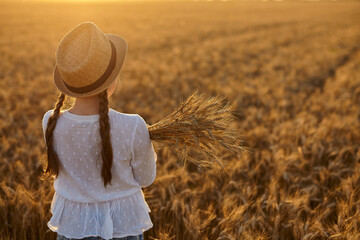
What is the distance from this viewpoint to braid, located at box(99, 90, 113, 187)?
1.47 metres

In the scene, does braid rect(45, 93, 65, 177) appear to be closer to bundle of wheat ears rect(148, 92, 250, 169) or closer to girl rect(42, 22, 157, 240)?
girl rect(42, 22, 157, 240)

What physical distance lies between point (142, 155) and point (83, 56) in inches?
22.1

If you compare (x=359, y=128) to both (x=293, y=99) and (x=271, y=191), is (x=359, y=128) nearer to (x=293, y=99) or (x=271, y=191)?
(x=293, y=99)

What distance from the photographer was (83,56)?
1.48 metres

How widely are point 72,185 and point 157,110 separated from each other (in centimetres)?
373

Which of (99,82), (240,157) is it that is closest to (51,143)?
(99,82)

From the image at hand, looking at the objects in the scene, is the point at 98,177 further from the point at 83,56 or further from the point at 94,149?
the point at 83,56

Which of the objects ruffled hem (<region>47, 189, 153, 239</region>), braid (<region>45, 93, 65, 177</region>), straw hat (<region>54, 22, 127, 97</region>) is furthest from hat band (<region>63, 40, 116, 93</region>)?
ruffled hem (<region>47, 189, 153, 239</region>)

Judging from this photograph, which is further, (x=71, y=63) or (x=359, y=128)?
(x=359, y=128)

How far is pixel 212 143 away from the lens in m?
1.75

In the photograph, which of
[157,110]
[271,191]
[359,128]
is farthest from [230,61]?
[271,191]

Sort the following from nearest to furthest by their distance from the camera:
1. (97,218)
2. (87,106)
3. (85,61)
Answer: (85,61)
(87,106)
(97,218)

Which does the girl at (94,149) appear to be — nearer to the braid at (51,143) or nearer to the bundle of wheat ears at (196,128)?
the braid at (51,143)

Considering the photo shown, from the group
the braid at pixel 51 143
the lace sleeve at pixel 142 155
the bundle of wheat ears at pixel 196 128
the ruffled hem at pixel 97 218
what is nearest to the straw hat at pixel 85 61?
the braid at pixel 51 143
